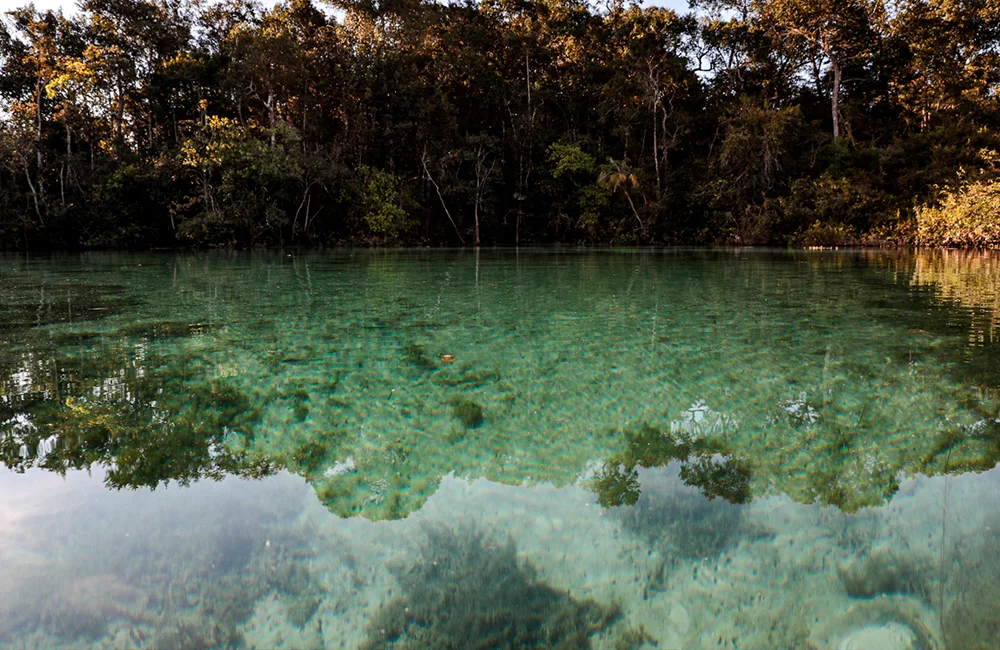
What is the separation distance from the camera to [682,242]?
24.4 meters

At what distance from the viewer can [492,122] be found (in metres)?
27.1

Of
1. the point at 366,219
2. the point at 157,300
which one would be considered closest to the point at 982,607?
the point at 157,300

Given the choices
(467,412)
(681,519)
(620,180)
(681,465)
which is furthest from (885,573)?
(620,180)

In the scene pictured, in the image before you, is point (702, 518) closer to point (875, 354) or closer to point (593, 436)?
point (593, 436)

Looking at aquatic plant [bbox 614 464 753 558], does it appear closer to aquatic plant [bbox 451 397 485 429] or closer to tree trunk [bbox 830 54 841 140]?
aquatic plant [bbox 451 397 485 429]

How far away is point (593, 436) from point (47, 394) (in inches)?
95.7

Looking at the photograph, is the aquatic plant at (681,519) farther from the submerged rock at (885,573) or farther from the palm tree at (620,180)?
the palm tree at (620,180)

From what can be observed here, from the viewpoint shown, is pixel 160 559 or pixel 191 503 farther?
pixel 191 503

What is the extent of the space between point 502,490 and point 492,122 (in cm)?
2718

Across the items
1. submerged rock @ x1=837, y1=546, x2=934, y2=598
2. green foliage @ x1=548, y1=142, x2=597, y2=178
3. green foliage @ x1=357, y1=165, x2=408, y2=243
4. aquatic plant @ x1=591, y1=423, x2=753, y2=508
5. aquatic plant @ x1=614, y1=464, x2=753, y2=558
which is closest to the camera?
submerged rock @ x1=837, y1=546, x2=934, y2=598

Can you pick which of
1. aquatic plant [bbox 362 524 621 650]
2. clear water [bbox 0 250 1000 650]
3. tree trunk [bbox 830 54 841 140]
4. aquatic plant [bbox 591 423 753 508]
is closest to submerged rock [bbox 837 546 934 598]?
clear water [bbox 0 250 1000 650]

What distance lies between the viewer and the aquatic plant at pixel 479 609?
42.9 inches

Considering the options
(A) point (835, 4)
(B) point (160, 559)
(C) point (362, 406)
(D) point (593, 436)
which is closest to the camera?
(B) point (160, 559)

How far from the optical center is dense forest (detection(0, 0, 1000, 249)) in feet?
68.1
